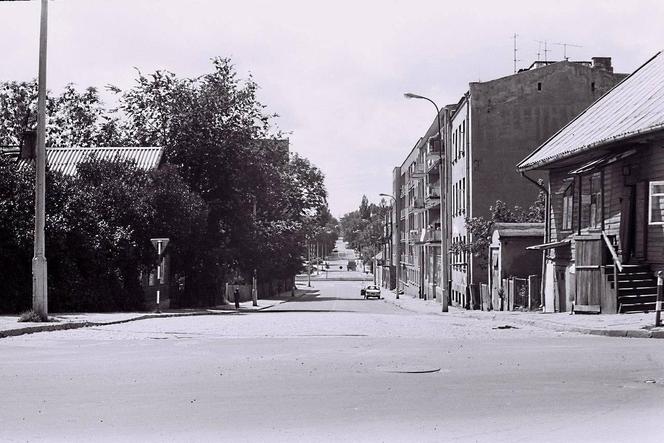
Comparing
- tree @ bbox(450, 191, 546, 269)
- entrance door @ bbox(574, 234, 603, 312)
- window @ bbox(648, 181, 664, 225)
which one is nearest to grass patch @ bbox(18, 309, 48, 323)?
entrance door @ bbox(574, 234, 603, 312)

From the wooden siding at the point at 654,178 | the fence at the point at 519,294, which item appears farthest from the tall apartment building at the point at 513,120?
the wooden siding at the point at 654,178

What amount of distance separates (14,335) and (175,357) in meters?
6.82

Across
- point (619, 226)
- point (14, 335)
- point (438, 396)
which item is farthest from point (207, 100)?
point (438, 396)

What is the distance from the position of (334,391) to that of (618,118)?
2126 centimetres

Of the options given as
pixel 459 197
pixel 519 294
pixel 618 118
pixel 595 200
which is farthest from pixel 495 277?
pixel 459 197

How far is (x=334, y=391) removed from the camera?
9.80 metres

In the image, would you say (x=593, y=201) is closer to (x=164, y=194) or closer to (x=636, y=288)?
(x=636, y=288)

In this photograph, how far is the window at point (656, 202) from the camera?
79.9 feet

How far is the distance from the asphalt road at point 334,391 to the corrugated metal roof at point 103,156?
1252 inches

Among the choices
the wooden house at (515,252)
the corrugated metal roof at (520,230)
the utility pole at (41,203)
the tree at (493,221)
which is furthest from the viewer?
the tree at (493,221)

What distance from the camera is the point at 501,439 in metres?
7.32

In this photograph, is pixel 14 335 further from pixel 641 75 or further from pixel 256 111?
pixel 256 111

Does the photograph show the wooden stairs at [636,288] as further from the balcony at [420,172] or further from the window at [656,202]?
the balcony at [420,172]

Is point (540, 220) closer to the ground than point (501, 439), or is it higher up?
higher up
